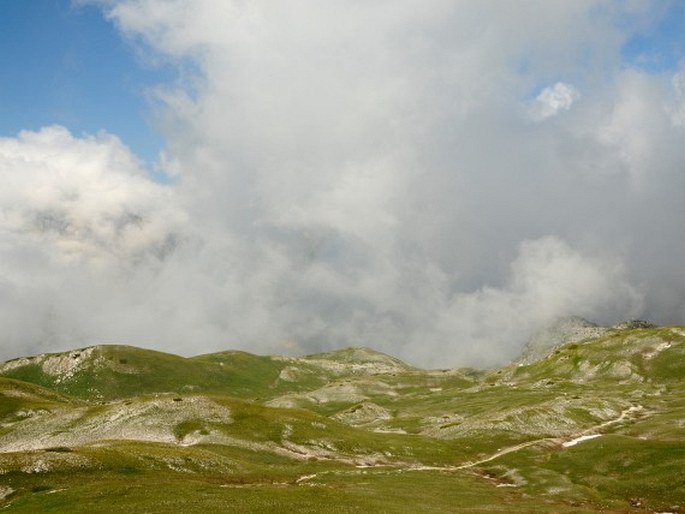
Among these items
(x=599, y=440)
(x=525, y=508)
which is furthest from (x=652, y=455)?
(x=525, y=508)

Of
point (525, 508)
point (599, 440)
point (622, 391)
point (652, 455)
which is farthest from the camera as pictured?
point (622, 391)

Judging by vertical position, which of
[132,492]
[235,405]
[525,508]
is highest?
[235,405]

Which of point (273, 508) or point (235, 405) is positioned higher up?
point (235, 405)

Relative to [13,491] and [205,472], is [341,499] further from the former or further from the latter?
[13,491]

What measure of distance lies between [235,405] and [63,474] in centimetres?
5748

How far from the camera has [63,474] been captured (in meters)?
69.8

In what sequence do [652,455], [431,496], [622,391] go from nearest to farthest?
[431,496] < [652,455] < [622,391]

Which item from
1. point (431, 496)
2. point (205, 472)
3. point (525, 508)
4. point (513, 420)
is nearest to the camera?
point (525, 508)

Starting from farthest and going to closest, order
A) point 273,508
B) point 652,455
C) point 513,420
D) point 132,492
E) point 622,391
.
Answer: point 622,391 < point 513,420 < point 652,455 < point 132,492 < point 273,508

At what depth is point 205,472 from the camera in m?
79.6

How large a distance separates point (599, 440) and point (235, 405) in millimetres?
76258

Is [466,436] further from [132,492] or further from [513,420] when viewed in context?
[132,492]

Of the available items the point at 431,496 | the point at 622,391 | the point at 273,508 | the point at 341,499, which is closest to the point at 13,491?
the point at 273,508

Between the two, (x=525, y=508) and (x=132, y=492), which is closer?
(x=132, y=492)
